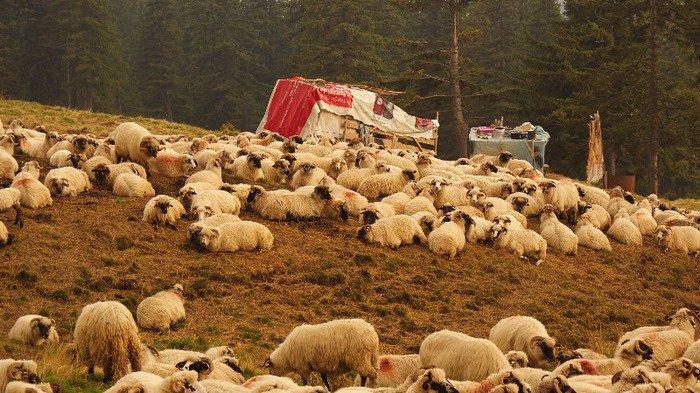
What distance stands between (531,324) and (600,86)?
3045cm

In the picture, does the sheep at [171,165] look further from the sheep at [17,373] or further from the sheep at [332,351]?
the sheep at [17,373]

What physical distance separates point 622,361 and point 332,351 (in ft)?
12.6

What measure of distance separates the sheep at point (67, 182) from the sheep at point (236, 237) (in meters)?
3.82

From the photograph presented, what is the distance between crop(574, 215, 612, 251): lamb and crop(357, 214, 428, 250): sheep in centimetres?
454

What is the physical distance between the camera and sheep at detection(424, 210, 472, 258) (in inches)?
564

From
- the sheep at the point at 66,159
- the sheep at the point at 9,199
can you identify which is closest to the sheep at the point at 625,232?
the sheep at the point at 66,159

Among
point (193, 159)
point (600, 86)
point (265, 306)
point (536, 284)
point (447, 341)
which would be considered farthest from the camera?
point (600, 86)

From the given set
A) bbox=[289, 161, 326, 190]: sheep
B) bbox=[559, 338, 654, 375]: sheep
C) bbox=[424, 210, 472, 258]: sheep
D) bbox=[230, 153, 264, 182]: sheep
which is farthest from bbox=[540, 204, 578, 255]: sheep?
bbox=[230, 153, 264, 182]: sheep

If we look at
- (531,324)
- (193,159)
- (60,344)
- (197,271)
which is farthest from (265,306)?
(193,159)

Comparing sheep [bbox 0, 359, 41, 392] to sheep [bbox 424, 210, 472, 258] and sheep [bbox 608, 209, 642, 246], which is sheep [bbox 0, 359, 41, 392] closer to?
sheep [bbox 424, 210, 472, 258]

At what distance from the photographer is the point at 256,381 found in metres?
7.75

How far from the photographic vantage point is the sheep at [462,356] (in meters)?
8.48

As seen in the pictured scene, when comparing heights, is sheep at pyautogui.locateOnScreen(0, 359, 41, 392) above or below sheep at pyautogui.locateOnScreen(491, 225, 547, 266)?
below

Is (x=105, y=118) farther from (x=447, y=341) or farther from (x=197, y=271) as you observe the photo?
(x=447, y=341)
